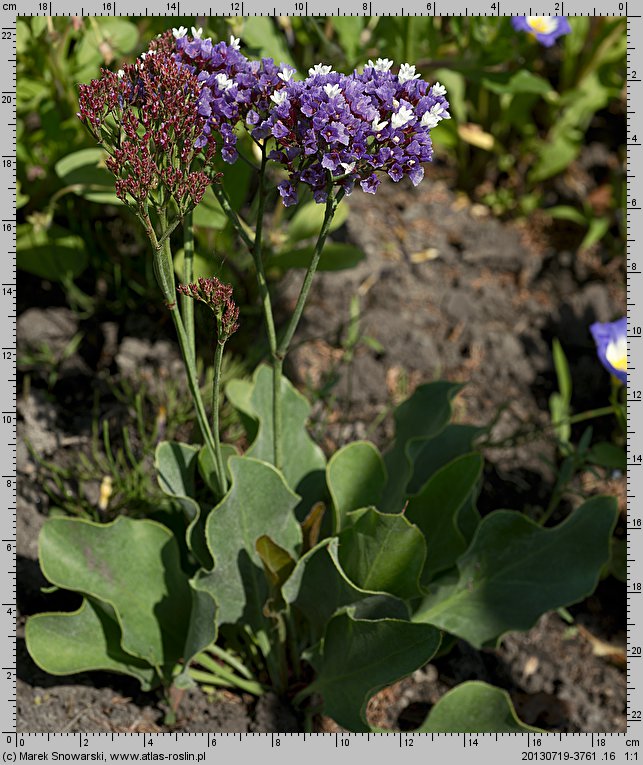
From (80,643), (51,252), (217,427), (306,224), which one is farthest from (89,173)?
(80,643)

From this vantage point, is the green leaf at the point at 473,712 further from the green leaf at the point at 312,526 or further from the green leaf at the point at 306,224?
the green leaf at the point at 306,224

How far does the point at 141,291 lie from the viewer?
3.06 metres

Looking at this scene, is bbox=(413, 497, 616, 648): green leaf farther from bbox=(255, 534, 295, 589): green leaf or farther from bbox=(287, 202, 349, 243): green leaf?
bbox=(287, 202, 349, 243): green leaf

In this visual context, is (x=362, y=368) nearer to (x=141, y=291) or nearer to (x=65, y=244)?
(x=141, y=291)

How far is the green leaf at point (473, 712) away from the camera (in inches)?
85.0

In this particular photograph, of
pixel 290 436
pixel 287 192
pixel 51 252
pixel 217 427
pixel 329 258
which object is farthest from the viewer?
pixel 51 252

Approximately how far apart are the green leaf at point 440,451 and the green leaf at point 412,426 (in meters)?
0.08

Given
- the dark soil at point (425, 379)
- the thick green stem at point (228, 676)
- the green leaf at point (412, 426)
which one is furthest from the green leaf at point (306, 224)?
the thick green stem at point (228, 676)

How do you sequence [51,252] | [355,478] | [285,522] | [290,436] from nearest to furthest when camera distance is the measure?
[285,522], [355,478], [290,436], [51,252]

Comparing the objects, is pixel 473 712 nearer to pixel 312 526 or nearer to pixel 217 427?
pixel 312 526

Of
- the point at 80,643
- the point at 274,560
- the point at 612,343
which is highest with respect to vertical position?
the point at 612,343

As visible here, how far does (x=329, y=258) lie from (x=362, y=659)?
4.22 ft

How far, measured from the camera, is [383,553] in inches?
79.5

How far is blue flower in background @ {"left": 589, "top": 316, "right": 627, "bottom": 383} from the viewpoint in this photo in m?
2.81
